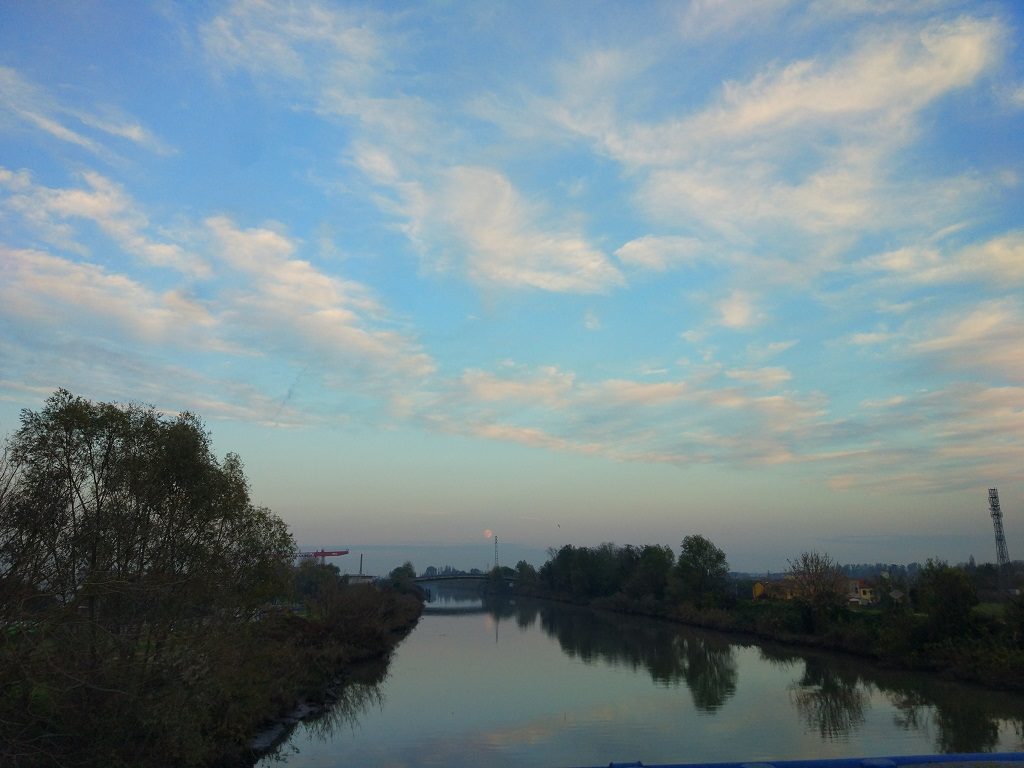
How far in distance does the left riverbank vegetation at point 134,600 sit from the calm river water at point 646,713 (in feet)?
12.3

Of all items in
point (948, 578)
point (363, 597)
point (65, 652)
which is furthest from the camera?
point (363, 597)

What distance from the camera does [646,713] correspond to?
23172 millimetres

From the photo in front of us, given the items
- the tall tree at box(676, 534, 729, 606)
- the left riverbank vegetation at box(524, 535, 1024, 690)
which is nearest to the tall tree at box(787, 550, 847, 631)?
the left riverbank vegetation at box(524, 535, 1024, 690)

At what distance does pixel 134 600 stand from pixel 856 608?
48.3 metres

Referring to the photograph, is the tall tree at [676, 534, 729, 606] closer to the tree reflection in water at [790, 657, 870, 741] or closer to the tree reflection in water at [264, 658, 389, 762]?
the tree reflection in water at [790, 657, 870, 741]

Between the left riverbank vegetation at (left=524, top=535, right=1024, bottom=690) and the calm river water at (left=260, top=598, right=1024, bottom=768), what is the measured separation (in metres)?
1.58

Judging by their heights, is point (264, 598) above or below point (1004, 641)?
above

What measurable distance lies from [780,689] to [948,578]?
961cm

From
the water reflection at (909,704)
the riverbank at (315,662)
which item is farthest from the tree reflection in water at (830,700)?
the riverbank at (315,662)

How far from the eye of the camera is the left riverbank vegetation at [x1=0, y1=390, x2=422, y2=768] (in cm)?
846

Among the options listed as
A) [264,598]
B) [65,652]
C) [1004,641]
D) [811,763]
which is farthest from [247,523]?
[1004,641]

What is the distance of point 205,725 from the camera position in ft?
55.3

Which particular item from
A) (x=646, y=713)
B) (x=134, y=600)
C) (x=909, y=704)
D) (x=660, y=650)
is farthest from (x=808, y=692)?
(x=134, y=600)

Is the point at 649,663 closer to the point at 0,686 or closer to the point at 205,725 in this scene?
the point at 205,725
